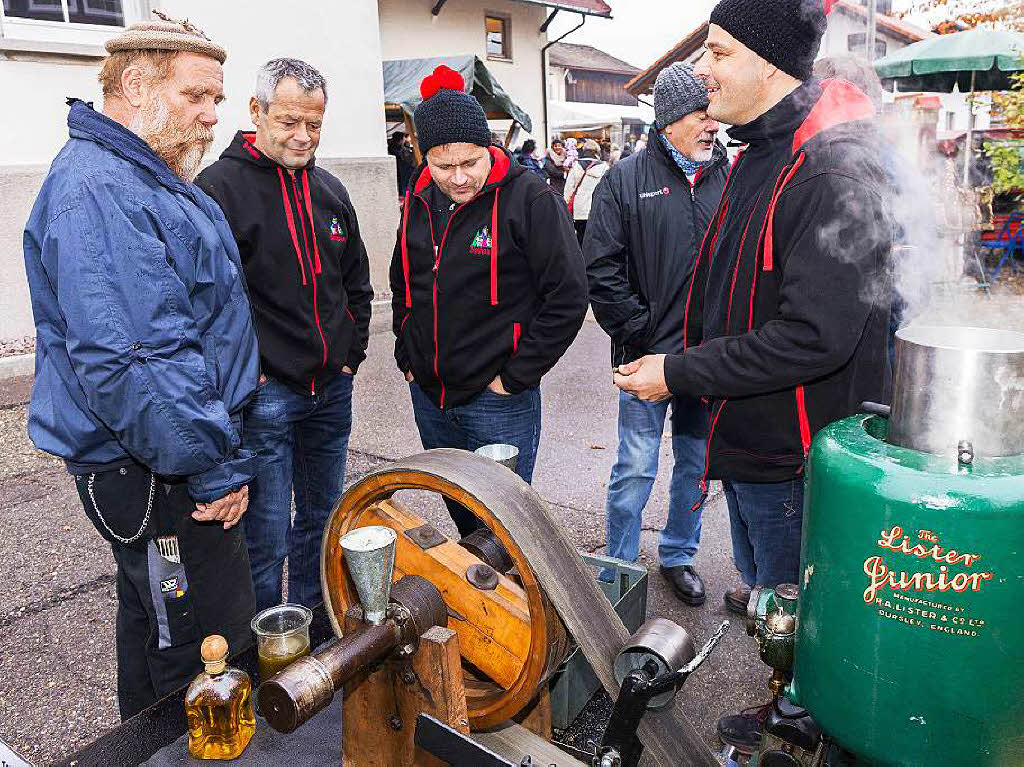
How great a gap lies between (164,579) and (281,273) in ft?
3.59

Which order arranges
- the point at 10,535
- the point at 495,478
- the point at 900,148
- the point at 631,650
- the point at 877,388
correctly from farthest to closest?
the point at 10,535
the point at 900,148
the point at 877,388
the point at 495,478
the point at 631,650

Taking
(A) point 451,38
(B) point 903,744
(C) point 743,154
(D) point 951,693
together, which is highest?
(A) point 451,38

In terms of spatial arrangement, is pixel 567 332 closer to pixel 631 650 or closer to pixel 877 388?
pixel 877 388

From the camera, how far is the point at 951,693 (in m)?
1.29

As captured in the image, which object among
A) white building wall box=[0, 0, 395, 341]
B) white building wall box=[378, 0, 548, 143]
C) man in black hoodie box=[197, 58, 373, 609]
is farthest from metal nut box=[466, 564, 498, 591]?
white building wall box=[378, 0, 548, 143]

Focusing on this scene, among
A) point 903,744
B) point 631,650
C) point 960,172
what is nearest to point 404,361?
point 631,650

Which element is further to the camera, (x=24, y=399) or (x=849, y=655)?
(x=24, y=399)

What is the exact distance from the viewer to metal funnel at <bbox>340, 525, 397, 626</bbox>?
1.32m

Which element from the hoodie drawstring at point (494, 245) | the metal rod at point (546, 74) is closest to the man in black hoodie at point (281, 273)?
the hoodie drawstring at point (494, 245)

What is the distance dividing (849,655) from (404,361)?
2014 millimetres

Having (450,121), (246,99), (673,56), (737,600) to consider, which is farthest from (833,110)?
(673,56)

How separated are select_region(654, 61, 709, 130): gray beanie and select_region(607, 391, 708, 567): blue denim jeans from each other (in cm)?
107

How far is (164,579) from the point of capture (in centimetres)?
198

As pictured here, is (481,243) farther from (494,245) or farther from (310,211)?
(310,211)
